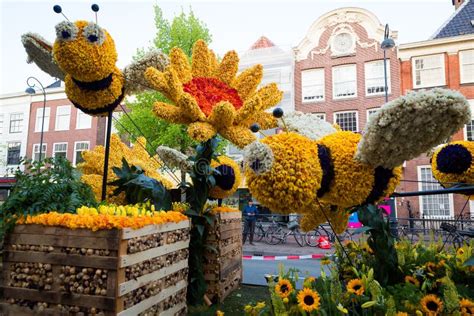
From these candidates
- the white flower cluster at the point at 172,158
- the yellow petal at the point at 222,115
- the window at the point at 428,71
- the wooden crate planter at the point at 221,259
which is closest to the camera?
the yellow petal at the point at 222,115

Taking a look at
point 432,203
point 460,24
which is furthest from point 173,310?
point 460,24

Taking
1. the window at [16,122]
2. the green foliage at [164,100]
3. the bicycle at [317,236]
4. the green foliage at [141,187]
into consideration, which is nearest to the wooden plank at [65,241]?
the green foliage at [141,187]

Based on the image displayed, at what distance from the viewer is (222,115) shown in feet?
9.27

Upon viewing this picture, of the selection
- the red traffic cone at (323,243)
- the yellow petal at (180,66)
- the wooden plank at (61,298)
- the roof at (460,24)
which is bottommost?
the red traffic cone at (323,243)

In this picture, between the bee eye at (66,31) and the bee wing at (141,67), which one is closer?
the bee eye at (66,31)

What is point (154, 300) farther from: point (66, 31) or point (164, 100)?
point (164, 100)

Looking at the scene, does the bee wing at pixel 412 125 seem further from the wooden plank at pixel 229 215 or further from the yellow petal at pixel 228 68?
the wooden plank at pixel 229 215

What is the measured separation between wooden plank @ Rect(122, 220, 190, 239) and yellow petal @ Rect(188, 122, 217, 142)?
813 mm

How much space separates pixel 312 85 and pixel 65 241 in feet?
48.0

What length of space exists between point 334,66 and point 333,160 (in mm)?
14741

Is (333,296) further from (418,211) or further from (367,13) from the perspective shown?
(367,13)

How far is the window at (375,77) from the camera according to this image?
47.0 ft

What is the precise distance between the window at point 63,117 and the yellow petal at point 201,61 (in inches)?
742

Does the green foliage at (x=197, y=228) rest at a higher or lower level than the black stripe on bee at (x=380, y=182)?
lower
